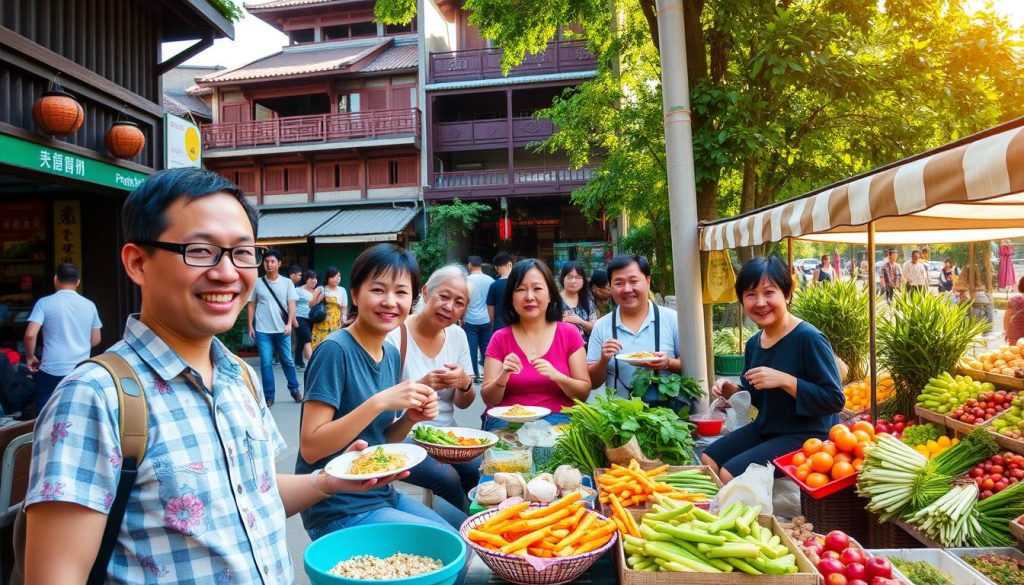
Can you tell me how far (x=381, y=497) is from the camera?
9.23ft

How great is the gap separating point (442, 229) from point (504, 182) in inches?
126

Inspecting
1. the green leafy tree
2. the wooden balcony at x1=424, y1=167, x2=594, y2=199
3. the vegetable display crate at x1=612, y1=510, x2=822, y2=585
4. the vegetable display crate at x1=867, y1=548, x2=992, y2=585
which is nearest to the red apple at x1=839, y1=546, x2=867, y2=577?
the vegetable display crate at x1=867, y1=548, x2=992, y2=585

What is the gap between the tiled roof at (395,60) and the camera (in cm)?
2532

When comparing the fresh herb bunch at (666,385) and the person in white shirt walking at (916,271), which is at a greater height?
the person in white shirt walking at (916,271)

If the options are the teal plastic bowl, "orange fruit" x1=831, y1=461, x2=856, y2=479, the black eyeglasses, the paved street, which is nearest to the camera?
the black eyeglasses

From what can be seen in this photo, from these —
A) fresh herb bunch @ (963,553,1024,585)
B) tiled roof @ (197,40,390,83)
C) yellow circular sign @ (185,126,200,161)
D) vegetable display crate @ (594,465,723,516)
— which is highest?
tiled roof @ (197,40,390,83)

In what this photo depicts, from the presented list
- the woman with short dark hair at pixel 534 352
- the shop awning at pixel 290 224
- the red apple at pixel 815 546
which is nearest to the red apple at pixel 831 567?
the red apple at pixel 815 546

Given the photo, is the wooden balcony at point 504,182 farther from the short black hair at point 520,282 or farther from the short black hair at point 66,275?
the short black hair at point 520,282

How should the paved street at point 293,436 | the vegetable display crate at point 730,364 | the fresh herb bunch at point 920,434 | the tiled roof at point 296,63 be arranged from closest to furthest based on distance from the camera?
1. the paved street at point 293,436
2. the fresh herb bunch at point 920,434
3. the vegetable display crate at point 730,364
4. the tiled roof at point 296,63

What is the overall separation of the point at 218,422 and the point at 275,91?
27.3m

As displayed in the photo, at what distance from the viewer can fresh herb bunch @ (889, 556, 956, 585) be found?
261cm

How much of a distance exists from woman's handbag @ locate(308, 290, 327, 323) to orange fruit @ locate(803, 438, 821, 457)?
9710 millimetres

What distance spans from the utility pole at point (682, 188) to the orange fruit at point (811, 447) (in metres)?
1.08

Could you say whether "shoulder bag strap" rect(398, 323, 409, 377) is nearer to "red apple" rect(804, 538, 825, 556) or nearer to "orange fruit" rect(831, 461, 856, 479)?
"red apple" rect(804, 538, 825, 556)
